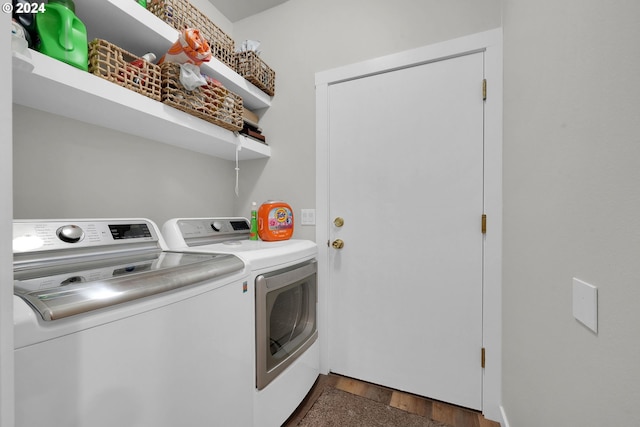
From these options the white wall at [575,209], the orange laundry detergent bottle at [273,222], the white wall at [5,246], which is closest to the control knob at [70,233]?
the white wall at [5,246]

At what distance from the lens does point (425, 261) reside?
4.93 ft

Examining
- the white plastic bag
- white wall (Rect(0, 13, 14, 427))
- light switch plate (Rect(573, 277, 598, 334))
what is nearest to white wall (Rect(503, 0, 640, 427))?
light switch plate (Rect(573, 277, 598, 334))

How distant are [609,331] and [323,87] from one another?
5.79 ft

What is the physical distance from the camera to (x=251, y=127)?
5.99 ft

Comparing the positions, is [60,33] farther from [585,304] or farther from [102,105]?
[585,304]

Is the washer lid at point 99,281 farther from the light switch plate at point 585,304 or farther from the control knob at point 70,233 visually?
the light switch plate at point 585,304

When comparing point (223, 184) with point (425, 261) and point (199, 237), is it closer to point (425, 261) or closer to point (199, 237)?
point (199, 237)

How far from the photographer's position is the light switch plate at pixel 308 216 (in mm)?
1806

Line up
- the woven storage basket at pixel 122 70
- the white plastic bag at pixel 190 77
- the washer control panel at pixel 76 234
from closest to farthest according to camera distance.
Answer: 1. the washer control panel at pixel 76 234
2. the woven storage basket at pixel 122 70
3. the white plastic bag at pixel 190 77

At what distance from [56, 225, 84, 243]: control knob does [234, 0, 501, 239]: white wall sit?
1.15 meters

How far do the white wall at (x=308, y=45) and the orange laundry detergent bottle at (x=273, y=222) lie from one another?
0.19m

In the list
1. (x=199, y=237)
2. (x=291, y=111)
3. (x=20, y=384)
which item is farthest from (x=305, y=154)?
(x=20, y=384)

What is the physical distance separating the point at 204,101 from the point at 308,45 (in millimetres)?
942

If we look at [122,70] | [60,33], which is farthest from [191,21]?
[60,33]
